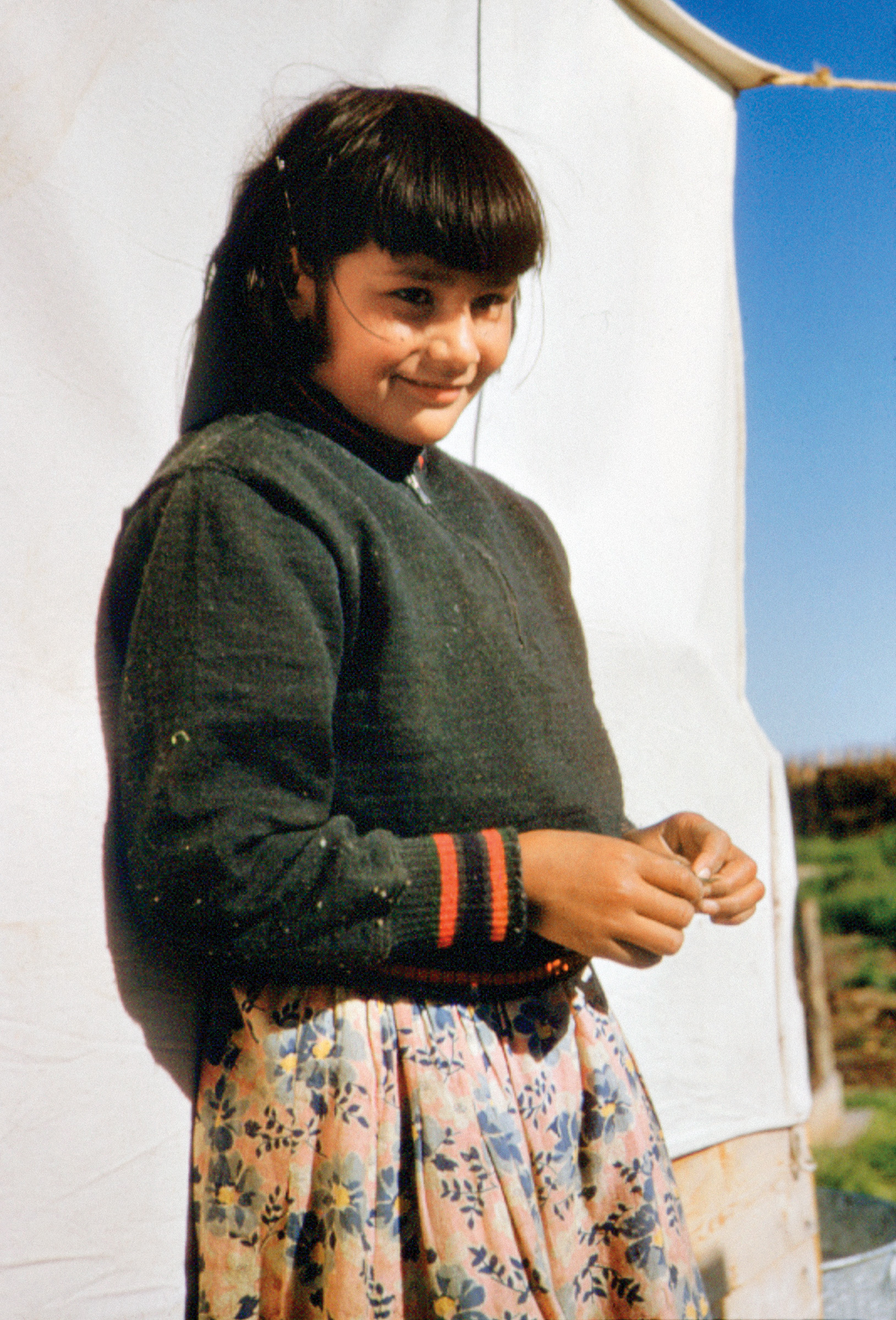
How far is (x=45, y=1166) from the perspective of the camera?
81 centimetres

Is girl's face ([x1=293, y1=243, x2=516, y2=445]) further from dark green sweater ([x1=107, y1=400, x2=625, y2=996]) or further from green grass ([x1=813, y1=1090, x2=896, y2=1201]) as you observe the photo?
green grass ([x1=813, y1=1090, x2=896, y2=1201])

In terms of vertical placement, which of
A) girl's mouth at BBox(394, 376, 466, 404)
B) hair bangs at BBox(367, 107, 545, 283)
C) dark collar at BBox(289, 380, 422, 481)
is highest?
hair bangs at BBox(367, 107, 545, 283)

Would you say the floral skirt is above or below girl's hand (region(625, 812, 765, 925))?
below

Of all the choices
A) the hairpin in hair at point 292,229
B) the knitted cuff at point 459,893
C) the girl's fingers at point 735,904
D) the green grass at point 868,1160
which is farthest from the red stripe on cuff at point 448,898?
the green grass at point 868,1160

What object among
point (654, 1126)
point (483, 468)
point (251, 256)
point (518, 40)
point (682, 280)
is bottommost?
point (654, 1126)

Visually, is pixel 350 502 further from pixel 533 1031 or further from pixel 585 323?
pixel 585 323

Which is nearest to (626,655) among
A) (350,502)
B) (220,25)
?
(350,502)

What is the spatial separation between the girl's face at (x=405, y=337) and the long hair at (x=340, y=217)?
0.04 ft

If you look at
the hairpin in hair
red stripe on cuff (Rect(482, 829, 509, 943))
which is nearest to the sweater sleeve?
red stripe on cuff (Rect(482, 829, 509, 943))

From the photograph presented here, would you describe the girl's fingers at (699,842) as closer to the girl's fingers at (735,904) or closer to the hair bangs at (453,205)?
the girl's fingers at (735,904)

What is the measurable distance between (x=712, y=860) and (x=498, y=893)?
0.74 feet

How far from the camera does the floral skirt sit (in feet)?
2.50

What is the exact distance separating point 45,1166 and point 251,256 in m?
0.73

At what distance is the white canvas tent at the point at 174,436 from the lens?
835 mm
